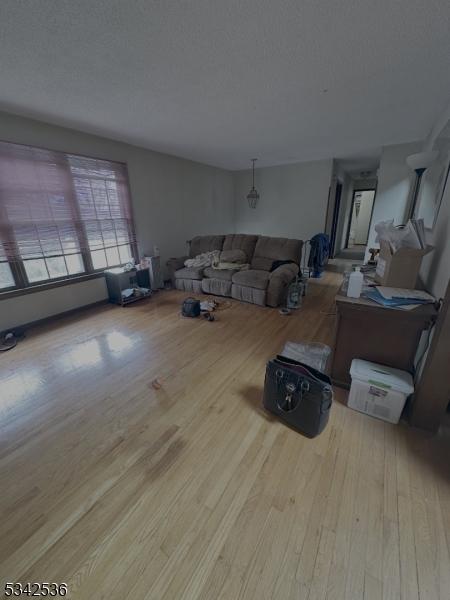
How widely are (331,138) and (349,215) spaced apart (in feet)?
17.7

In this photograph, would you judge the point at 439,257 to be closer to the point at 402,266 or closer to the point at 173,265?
the point at 402,266

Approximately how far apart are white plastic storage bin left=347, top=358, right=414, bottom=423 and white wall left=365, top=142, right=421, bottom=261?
320 cm

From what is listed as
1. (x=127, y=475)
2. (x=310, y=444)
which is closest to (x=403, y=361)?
(x=310, y=444)

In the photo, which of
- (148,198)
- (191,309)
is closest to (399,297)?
(191,309)

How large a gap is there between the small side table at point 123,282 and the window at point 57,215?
248 mm

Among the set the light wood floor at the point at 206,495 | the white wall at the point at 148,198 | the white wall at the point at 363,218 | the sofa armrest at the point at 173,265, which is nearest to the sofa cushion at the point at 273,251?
the sofa armrest at the point at 173,265

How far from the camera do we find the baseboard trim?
2.87 metres

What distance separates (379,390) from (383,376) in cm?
10

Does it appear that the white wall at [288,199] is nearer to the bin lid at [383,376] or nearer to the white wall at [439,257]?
the white wall at [439,257]

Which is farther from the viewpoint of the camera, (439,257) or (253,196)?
(253,196)

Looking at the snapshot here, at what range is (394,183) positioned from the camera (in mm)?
4207

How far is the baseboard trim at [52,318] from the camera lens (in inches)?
113

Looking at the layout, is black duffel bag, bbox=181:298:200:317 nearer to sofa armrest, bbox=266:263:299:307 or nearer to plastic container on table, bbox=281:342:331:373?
sofa armrest, bbox=266:263:299:307

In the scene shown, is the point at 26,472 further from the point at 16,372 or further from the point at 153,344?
the point at 153,344
